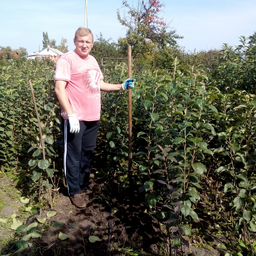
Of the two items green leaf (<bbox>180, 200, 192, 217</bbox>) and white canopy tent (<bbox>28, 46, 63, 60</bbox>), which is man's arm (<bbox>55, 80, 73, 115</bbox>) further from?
white canopy tent (<bbox>28, 46, 63, 60</bbox>)

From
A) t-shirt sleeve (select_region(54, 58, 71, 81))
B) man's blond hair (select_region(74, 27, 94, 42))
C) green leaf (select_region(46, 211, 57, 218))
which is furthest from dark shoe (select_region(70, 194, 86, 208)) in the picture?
man's blond hair (select_region(74, 27, 94, 42))

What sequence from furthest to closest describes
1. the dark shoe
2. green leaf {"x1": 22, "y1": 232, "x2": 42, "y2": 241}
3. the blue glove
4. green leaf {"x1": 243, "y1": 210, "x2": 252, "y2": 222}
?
the dark shoe, the blue glove, green leaf {"x1": 22, "y1": 232, "x2": 42, "y2": 241}, green leaf {"x1": 243, "y1": 210, "x2": 252, "y2": 222}

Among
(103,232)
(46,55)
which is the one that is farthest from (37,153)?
(46,55)

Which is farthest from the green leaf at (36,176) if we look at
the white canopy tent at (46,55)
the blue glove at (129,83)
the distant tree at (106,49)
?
the distant tree at (106,49)

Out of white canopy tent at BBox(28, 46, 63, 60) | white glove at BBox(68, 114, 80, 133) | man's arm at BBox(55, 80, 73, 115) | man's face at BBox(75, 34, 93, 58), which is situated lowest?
white glove at BBox(68, 114, 80, 133)

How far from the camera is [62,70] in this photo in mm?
3553

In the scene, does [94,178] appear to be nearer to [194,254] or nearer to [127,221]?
[127,221]

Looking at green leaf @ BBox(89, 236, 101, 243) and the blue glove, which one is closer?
green leaf @ BBox(89, 236, 101, 243)

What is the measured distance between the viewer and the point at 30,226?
3.42m

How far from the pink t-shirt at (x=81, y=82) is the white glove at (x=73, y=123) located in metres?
0.11

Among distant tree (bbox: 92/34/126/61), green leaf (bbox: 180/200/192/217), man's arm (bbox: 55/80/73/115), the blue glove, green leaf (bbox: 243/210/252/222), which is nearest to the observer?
green leaf (bbox: 180/200/192/217)

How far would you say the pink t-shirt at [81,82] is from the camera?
358 centimetres

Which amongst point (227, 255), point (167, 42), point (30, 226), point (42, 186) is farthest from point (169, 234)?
point (167, 42)

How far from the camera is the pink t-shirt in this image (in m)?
3.58
